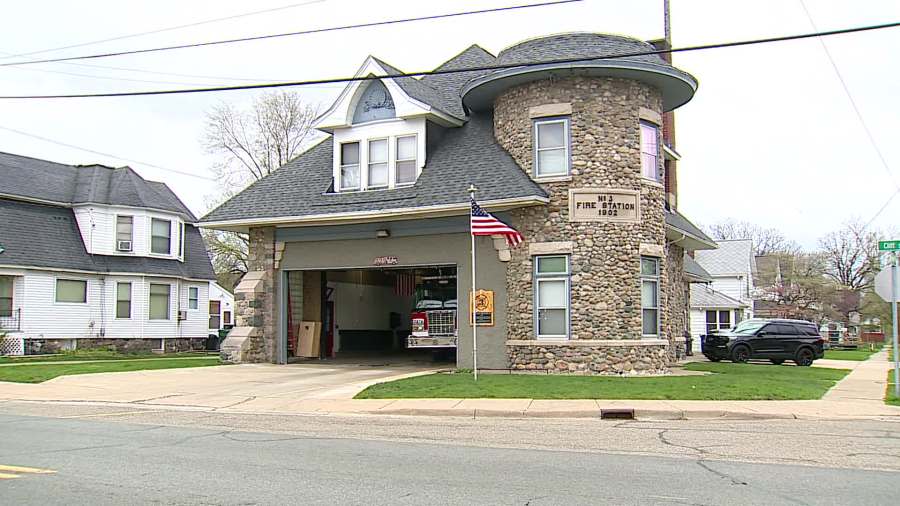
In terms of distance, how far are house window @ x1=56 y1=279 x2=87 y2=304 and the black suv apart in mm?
25878

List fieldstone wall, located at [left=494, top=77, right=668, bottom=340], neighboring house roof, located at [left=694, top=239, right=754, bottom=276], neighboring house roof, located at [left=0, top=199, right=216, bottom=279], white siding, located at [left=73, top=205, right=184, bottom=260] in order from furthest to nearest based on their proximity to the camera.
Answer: neighboring house roof, located at [left=694, top=239, right=754, bottom=276]
white siding, located at [left=73, top=205, right=184, bottom=260]
neighboring house roof, located at [left=0, top=199, right=216, bottom=279]
fieldstone wall, located at [left=494, top=77, right=668, bottom=340]

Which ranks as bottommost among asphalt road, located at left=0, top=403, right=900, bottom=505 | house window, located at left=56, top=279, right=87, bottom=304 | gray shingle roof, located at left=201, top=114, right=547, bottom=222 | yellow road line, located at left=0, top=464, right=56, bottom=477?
asphalt road, located at left=0, top=403, right=900, bottom=505

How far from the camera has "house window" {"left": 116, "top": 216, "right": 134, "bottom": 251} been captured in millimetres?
37906

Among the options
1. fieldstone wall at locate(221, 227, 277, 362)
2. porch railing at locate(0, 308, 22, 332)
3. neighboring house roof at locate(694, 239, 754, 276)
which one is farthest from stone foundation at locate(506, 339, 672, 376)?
neighboring house roof at locate(694, 239, 754, 276)

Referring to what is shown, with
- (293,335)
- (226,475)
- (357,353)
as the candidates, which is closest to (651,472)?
(226,475)

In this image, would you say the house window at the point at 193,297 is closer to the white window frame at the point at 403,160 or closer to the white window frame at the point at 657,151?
the white window frame at the point at 403,160

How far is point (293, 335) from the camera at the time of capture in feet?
88.3

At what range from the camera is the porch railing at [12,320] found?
33125 mm

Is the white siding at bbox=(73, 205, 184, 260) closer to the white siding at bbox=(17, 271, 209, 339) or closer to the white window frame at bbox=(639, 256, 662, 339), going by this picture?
the white siding at bbox=(17, 271, 209, 339)

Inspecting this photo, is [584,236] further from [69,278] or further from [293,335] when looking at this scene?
[69,278]

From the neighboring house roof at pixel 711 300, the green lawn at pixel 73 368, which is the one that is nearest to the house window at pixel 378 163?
the green lawn at pixel 73 368

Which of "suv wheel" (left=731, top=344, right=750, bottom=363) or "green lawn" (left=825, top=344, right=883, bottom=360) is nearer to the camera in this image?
"suv wheel" (left=731, top=344, right=750, bottom=363)

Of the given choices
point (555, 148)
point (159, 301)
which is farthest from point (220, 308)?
point (555, 148)

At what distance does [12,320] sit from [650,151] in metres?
25.8
